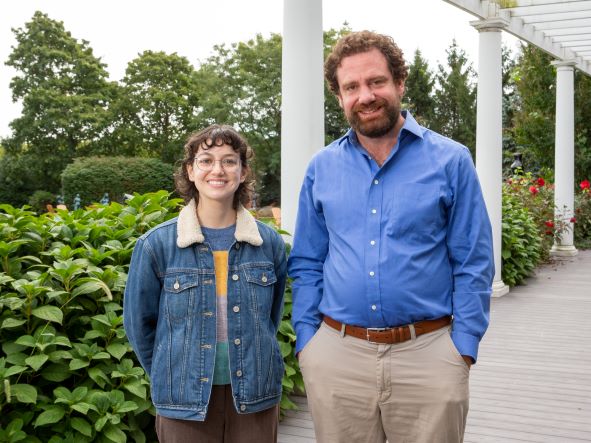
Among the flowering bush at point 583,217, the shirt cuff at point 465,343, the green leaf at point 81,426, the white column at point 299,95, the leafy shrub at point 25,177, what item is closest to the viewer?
the shirt cuff at point 465,343

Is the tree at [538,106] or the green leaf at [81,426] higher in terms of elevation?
the tree at [538,106]

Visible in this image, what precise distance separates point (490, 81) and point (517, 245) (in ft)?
7.23

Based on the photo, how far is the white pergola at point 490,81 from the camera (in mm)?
4914

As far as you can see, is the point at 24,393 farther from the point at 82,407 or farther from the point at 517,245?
the point at 517,245

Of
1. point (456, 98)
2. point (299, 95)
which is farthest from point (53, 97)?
point (299, 95)

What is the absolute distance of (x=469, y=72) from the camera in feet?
119

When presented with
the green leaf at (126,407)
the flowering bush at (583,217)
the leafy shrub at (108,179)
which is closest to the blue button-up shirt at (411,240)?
the green leaf at (126,407)

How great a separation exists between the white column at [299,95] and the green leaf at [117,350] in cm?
170

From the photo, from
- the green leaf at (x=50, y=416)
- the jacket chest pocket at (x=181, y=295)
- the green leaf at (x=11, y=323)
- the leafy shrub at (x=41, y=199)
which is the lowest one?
the green leaf at (x=50, y=416)

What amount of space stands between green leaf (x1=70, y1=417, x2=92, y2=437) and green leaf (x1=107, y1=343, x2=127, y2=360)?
307 mm

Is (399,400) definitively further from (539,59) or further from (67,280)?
(539,59)

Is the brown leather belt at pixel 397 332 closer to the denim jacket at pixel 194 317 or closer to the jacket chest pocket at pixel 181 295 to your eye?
the denim jacket at pixel 194 317

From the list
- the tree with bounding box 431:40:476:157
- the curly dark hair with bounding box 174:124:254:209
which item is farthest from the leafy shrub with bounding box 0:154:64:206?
the curly dark hair with bounding box 174:124:254:209

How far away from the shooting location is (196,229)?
2.39 meters
